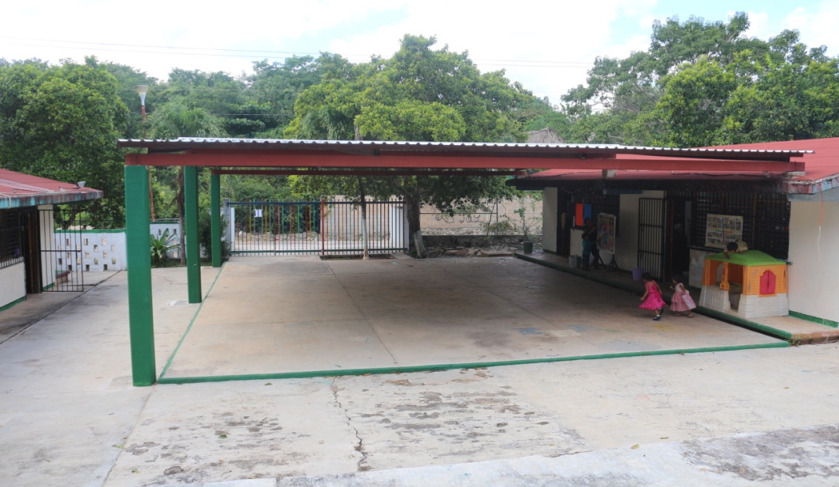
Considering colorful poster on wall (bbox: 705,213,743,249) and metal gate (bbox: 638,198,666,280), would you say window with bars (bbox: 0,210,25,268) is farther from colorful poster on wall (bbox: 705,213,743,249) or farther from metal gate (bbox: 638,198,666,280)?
colorful poster on wall (bbox: 705,213,743,249)

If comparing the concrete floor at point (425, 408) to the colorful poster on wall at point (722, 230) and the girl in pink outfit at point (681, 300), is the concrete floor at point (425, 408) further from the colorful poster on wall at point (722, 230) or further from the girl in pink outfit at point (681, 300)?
the colorful poster on wall at point (722, 230)

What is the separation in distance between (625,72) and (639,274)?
2267cm

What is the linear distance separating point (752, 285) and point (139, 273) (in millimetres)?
8848

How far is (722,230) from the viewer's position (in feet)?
41.0

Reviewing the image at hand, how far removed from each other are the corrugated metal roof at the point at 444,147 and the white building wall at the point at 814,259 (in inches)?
45.9

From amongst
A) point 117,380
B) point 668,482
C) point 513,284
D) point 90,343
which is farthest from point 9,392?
point 513,284

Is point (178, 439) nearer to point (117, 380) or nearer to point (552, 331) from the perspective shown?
point (117, 380)

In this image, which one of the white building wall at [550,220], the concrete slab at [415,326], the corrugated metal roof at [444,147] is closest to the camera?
the corrugated metal roof at [444,147]

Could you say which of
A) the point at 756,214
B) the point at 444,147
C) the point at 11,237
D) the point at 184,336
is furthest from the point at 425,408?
the point at 11,237

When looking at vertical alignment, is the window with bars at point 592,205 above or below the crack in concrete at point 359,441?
above

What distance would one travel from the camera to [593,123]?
30.1 m

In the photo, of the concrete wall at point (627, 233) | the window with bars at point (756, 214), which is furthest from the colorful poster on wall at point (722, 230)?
the concrete wall at point (627, 233)

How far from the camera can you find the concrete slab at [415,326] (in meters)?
8.59

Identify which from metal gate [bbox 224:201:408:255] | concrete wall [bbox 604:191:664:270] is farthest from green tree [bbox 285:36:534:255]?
concrete wall [bbox 604:191:664:270]
